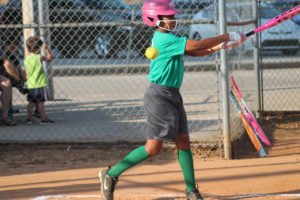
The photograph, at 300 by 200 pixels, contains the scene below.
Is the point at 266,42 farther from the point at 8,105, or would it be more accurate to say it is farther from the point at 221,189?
the point at 221,189

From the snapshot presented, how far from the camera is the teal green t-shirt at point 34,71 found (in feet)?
24.8

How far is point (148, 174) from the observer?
5.23 m

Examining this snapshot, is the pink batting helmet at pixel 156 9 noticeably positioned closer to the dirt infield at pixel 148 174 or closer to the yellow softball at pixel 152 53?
the yellow softball at pixel 152 53

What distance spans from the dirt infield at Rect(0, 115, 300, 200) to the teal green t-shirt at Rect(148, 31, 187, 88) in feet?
3.73

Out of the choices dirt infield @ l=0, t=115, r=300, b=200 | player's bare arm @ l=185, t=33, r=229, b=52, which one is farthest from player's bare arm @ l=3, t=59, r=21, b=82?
player's bare arm @ l=185, t=33, r=229, b=52

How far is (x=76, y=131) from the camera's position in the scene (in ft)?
23.4

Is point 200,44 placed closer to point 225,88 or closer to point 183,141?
point 183,141

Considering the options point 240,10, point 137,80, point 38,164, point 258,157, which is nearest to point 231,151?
point 258,157

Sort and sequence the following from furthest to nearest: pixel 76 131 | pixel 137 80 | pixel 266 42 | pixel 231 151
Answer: pixel 266 42
pixel 137 80
pixel 76 131
pixel 231 151

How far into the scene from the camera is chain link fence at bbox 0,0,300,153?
6.77 m

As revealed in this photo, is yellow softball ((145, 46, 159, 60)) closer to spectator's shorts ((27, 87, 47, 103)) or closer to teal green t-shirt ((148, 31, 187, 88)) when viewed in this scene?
teal green t-shirt ((148, 31, 187, 88))

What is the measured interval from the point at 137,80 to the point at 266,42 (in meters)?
4.10

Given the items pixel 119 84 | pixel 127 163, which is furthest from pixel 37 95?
pixel 119 84

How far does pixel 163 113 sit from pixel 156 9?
878 mm
